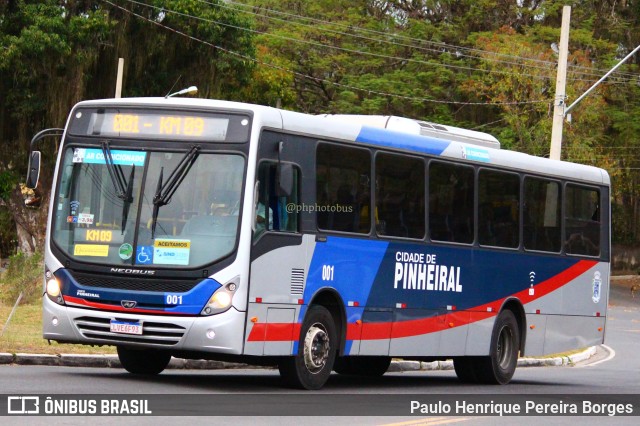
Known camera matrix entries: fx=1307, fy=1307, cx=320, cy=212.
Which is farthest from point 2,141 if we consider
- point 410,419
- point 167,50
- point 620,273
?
point 620,273

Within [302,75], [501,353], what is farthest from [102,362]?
[302,75]

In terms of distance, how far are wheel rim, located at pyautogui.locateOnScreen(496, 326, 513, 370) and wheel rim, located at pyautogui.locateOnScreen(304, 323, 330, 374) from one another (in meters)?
4.82

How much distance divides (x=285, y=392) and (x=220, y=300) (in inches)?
57.6

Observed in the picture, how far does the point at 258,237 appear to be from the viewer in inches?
545

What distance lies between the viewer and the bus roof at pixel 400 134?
563 inches

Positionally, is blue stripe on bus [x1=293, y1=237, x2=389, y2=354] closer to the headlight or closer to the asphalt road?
the asphalt road

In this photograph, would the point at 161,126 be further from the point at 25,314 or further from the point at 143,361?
the point at 25,314

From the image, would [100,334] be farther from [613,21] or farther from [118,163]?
[613,21]

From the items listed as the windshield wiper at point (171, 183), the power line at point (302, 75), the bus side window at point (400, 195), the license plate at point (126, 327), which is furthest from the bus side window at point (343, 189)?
the power line at point (302, 75)

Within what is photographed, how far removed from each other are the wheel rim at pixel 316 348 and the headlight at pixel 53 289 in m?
2.73

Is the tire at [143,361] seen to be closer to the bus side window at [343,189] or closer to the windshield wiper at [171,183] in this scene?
the windshield wiper at [171,183]

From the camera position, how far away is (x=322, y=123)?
15156mm

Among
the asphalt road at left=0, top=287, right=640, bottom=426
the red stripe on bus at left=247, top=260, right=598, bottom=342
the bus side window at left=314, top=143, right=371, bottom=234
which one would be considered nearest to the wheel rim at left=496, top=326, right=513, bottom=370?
the asphalt road at left=0, top=287, right=640, bottom=426

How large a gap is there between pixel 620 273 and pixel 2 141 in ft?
124
